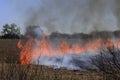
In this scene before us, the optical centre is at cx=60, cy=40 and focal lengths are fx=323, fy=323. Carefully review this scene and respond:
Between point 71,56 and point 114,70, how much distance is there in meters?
13.7

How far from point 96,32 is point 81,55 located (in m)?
6.37

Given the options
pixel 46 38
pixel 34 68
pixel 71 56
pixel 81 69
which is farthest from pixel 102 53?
pixel 46 38

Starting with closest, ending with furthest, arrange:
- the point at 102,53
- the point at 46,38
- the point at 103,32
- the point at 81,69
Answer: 1. the point at 102,53
2. the point at 81,69
3. the point at 46,38
4. the point at 103,32

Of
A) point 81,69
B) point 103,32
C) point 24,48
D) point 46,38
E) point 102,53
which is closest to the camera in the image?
point 102,53

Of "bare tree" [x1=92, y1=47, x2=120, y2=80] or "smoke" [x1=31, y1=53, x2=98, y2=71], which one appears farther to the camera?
"smoke" [x1=31, y1=53, x2=98, y2=71]

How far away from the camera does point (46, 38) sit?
25.9m

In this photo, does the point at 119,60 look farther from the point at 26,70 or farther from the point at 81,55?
the point at 81,55

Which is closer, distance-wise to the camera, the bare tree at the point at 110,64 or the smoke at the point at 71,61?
the bare tree at the point at 110,64

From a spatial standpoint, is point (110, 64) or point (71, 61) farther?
point (71, 61)

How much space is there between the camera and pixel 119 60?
9.12m

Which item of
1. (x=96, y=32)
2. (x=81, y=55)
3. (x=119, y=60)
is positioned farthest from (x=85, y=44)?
(x=119, y=60)

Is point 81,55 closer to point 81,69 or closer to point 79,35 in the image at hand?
point 81,69

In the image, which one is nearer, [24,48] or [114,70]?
[114,70]

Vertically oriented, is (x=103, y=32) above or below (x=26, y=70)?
above
